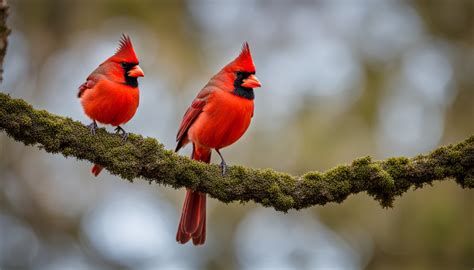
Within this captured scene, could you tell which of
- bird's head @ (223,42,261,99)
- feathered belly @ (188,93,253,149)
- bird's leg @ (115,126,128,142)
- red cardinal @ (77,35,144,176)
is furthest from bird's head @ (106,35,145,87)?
bird's head @ (223,42,261,99)

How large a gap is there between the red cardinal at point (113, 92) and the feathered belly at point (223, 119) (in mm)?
564

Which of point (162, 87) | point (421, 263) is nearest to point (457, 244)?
point (421, 263)

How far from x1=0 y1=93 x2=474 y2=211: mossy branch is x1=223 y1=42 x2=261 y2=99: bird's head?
1.00m

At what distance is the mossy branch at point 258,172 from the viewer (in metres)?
3.79

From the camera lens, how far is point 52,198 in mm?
8984

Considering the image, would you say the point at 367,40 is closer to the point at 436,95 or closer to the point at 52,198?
the point at 436,95

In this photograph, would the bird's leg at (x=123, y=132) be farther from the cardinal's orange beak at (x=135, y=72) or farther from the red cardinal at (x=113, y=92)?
the cardinal's orange beak at (x=135, y=72)

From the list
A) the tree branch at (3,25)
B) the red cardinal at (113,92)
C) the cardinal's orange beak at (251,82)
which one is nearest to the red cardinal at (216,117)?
the cardinal's orange beak at (251,82)

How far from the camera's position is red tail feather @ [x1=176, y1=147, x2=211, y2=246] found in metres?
4.75

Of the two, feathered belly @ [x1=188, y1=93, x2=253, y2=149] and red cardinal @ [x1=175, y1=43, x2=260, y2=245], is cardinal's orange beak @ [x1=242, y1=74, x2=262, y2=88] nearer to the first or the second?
red cardinal @ [x1=175, y1=43, x2=260, y2=245]

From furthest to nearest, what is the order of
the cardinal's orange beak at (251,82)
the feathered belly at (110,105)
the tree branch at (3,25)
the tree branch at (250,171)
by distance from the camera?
the cardinal's orange beak at (251,82) < the feathered belly at (110,105) < the tree branch at (250,171) < the tree branch at (3,25)

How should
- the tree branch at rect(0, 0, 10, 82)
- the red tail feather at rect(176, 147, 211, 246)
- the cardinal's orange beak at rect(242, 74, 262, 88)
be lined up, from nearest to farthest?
the tree branch at rect(0, 0, 10, 82), the red tail feather at rect(176, 147, 211, 246), the cardinal's orange beak at rect(242, 74, 262, 88)

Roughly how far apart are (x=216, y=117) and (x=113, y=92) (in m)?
0.76

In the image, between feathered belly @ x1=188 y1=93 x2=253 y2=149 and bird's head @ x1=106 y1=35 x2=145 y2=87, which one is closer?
bird's head @ x1=106 y1=35 x2=145 y2=87
